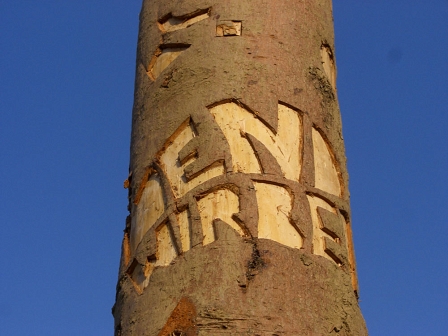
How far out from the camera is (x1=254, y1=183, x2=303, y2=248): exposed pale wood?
12.4 ft

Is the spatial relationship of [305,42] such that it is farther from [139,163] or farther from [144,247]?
[144,247]

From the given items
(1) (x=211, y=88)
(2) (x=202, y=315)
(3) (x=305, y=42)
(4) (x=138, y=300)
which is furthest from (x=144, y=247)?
(3) (x=305, y=42)

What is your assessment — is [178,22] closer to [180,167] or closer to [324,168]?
[180,167]

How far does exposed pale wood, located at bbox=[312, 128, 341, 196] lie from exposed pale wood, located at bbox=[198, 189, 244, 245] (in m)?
0.50

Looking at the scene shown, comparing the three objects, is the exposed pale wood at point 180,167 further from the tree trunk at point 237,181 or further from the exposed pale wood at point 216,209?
the exposed pale wood at point 216,209

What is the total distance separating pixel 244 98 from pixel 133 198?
804mm

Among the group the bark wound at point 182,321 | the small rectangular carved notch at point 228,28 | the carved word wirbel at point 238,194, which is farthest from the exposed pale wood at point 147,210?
the small rectangular carved notch at point 228,28

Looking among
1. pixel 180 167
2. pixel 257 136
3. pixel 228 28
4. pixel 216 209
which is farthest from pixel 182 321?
pixel 228 28

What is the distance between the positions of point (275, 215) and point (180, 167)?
0.56 m

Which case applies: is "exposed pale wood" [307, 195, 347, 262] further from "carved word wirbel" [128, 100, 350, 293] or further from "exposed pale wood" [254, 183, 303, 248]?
"exposed pale wood" [254, 183, 303, 248]

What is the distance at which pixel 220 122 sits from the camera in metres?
4.09

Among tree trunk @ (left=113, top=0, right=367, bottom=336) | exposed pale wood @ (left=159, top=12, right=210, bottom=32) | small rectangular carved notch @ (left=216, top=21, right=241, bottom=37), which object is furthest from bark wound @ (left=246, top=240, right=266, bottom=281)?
exposed pale wood @ (left=159, top=12, right=210, bottom=32)

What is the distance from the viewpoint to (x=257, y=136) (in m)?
4.08

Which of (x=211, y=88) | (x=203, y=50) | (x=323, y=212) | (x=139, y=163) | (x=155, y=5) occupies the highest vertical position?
(x=155, y=5)
